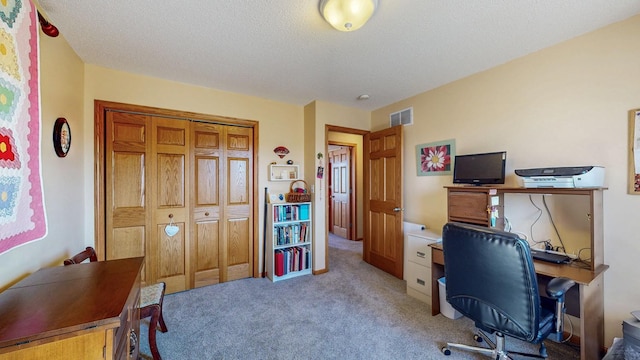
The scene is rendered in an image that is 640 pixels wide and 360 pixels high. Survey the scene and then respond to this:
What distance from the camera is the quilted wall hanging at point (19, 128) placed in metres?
0.98

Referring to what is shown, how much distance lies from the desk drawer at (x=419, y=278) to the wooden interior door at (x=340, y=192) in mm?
2641

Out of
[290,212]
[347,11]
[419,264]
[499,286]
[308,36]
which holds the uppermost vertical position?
[308,36]

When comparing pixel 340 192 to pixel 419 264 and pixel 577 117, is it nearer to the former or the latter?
pixel 419 264

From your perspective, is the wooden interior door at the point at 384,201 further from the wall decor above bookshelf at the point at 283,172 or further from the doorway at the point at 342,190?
the doorway at the point at 342,190

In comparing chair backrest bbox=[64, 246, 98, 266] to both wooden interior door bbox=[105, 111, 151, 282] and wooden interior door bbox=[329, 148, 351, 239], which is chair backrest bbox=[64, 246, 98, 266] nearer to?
wooden interior door bbox=[105, 111, 151, 282]

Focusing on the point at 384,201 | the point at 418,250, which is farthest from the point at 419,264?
the point at 384,201

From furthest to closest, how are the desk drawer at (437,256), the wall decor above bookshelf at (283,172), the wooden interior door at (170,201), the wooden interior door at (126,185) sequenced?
the wall decor above bookshelf at (283,172) < the wooden interior door at (170,201) < the wooden interior door at (126,185) < the desk drawer at (437,256)

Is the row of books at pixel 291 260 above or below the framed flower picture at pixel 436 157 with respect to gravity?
below

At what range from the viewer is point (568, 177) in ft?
5.53

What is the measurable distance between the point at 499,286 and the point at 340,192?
13.9 feet

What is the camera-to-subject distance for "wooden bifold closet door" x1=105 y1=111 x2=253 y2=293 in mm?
2582

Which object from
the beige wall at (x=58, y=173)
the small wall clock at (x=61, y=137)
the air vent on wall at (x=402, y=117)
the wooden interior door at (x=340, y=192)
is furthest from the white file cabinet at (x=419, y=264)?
the small wall clock at (x=61, y=137)

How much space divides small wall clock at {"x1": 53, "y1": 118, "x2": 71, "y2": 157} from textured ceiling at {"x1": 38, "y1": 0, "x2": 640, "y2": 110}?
0.73 metres

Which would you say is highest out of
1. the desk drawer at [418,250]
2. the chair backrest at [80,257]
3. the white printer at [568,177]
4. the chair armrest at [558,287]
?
the white printer at [568,177]
